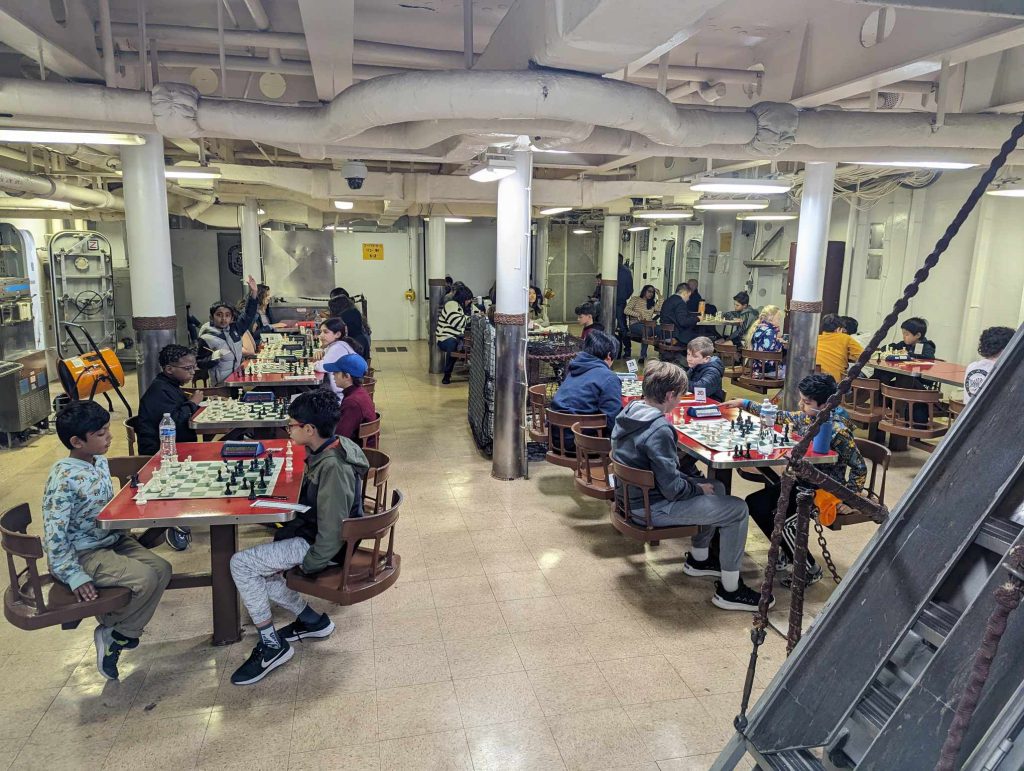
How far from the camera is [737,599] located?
15.3 feet

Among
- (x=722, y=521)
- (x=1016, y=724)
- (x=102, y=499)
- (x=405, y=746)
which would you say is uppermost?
(x=1016, y=724)

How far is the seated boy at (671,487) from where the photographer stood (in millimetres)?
4391

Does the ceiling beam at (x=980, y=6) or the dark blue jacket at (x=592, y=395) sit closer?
the ceiling beam at (x=980, y=6)

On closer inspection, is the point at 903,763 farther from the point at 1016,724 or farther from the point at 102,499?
the point at 102,499

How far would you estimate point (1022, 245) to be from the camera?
8906 millimetres

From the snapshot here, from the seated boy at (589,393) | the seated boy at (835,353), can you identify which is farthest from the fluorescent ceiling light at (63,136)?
the seated boy at (835,353)

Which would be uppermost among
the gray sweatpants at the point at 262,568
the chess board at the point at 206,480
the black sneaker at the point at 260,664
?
the chess board at the point at 206,480

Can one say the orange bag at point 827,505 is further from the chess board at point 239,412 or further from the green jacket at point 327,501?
the chess board at point 239,412

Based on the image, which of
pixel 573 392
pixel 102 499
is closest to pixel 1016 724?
pixel 102 499

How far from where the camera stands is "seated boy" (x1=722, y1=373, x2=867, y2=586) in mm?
4555

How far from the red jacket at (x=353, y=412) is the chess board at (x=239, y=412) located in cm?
64

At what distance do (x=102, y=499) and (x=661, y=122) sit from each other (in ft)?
11.7

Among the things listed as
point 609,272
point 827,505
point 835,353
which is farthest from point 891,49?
point 609,272

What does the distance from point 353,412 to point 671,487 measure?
239 cm
